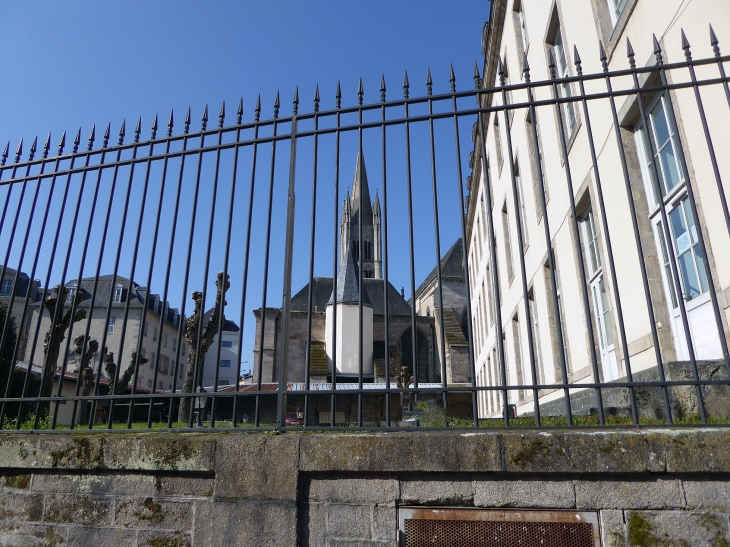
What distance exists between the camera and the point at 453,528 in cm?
258

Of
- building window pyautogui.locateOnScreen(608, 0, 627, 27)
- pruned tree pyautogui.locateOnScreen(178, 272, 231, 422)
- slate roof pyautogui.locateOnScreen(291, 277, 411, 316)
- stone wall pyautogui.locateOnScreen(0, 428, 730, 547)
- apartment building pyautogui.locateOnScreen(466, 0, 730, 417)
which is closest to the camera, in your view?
stone wall pyautogui.locateOnScreen(0, 428, 730, 547)

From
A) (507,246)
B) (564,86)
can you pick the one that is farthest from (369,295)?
(564,86)

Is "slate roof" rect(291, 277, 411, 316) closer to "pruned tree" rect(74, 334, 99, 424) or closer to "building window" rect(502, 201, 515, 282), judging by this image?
"pruned tree" rect(74, 334, 99, 424)

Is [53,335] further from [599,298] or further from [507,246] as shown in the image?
[507,246]

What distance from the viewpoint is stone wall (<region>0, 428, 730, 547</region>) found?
2.39 meters

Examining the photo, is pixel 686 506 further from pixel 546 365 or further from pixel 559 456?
pixel 546 365

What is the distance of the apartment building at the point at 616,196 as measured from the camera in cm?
308

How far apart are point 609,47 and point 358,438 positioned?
6074 millimetres

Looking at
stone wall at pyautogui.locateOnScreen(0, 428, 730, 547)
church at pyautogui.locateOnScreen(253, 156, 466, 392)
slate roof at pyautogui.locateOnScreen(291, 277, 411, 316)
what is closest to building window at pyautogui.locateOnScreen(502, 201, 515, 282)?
church at pyautogui.locateOnScreen(253, 156, 466, 392)

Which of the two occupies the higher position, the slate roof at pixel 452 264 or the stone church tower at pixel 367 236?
the stone church tower at pixel 367 236

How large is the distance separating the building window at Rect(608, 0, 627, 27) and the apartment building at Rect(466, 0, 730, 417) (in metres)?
0.01

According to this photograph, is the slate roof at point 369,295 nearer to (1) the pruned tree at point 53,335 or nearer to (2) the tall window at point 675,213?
(1) the pruned tree at point 53,335

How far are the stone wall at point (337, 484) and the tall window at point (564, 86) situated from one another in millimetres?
5965

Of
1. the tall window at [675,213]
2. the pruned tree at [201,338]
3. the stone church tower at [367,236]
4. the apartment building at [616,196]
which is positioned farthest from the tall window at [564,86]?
the stone church tower at [367,236]
